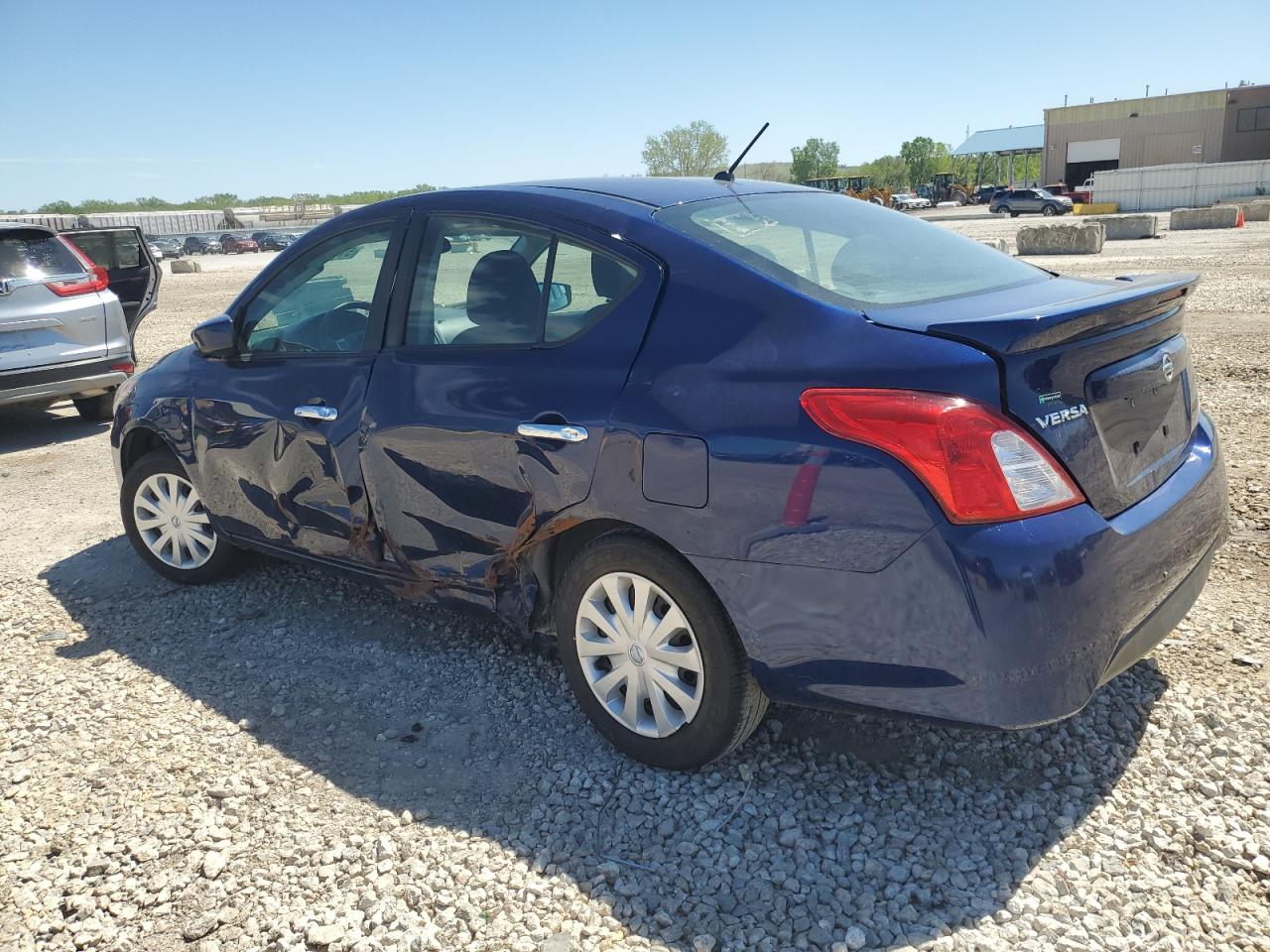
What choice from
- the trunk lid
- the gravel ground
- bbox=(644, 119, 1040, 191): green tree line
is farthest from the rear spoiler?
bbox=(644, 119, 1040, 191): green tree line

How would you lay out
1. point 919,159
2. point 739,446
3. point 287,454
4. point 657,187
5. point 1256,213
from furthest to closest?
point 919,159, point 1256,213, point 287,454, point 657,187, point 739,446

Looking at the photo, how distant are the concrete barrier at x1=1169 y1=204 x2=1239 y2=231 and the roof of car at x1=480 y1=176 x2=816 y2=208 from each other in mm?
33795

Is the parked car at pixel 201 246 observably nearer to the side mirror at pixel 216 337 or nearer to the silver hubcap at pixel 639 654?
the side mirror at pixel 216 337

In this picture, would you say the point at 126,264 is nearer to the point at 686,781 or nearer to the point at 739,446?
the point at 686,781

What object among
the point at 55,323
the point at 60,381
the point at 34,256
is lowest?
the point at 60,381

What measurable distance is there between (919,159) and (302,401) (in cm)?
11281

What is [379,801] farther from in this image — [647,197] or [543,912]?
[647,197]

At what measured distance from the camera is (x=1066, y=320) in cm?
238

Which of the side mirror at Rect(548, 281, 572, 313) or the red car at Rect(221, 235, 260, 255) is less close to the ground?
the side mirror at Rect(548, 281, 572, 313)

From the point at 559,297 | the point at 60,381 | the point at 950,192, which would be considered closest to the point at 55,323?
the point at 60,381

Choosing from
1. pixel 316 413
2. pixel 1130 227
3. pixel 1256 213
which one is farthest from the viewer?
pixel 1256 213

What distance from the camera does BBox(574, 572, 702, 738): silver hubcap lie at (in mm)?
2814

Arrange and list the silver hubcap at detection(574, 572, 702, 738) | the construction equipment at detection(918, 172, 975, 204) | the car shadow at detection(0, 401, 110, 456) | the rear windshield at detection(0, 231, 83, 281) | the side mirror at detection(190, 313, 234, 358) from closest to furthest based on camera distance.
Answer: the silver hubcap at detection(574, 572, 702, 738) → the side mirror at detection(190, 313, 234, 358) → the rear windshield at detection(0, 231, 83, 281) → the car shadow at detection(0, 401, 110, 456) → the construction equipment at detection(918, 172, 975, 204)

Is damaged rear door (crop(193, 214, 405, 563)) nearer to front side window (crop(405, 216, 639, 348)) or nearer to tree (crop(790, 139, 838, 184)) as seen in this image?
front side window (crop(405, 216, 639, 348))
